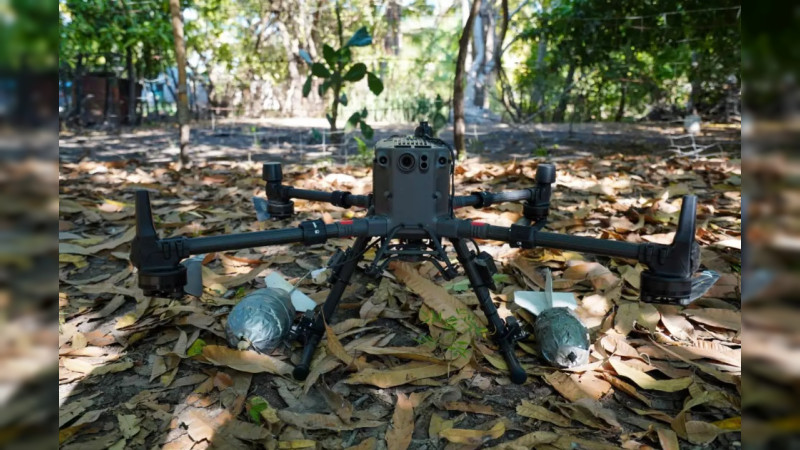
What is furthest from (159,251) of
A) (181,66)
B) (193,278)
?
(181,66)

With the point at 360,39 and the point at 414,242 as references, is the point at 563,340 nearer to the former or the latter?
the point at 414,242

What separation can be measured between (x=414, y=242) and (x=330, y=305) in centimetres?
41

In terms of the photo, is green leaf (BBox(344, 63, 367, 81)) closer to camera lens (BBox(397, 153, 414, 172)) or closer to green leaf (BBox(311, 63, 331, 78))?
green leaf (BBox(311, 63, 331, 78))

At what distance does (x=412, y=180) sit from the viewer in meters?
1.77

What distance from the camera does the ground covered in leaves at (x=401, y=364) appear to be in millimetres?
1647

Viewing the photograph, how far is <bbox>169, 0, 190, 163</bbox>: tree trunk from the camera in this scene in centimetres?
475

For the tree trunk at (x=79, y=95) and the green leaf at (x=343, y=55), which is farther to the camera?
the tree trunk at (x=79, y=95)

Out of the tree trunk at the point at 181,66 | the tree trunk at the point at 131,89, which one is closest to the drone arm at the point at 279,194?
the tree trunk at the point at 181,66

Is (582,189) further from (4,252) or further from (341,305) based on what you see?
(4,252)

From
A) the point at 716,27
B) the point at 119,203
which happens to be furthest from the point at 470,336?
the point at 716,27

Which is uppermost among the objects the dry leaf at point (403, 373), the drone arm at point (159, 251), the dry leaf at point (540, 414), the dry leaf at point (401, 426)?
the drone arm at point (159, 251)

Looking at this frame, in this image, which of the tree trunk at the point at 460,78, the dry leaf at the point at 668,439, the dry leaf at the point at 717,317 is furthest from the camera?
the tree trunk at the point at 460,78

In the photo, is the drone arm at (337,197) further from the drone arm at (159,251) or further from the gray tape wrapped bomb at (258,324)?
the drone arm at (159,251)

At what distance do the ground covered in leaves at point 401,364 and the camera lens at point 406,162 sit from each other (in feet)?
2.21
